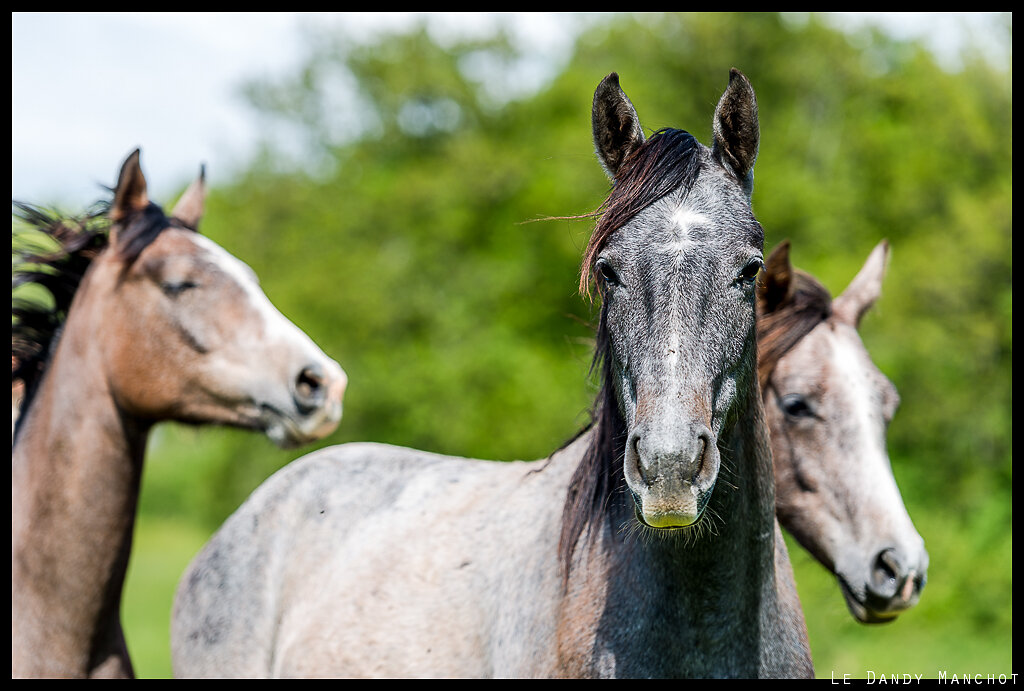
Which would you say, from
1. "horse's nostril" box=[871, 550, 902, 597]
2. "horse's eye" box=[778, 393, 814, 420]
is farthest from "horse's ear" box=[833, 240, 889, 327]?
"horse's nostril" box=[871, 550, 902, 597]

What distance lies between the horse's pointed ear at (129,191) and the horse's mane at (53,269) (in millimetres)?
40

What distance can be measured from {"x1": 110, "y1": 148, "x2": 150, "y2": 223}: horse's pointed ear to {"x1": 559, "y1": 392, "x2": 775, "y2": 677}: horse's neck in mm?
3112

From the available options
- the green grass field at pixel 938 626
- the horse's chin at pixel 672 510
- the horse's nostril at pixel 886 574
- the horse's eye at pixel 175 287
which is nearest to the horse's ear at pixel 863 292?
the horse's nostril at pixel 886 574

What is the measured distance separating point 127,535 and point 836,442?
3.33m

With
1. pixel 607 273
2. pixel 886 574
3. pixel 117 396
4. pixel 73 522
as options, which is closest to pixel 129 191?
pixel 117 396

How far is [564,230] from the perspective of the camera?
22.9 metres

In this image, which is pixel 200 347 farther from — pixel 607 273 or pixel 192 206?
pixel 607 273

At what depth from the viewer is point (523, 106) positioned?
26.9m

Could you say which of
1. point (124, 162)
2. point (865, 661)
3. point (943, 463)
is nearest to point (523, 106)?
point (943, 463)

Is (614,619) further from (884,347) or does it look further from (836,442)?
(884,347)

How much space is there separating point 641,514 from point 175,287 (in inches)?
114

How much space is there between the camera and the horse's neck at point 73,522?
4.18 m

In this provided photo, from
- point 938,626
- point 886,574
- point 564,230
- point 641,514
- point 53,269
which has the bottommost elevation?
point 938,626

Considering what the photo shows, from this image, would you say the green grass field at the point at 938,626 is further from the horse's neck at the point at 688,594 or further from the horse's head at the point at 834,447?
the horse's neck at the point at 688,594
